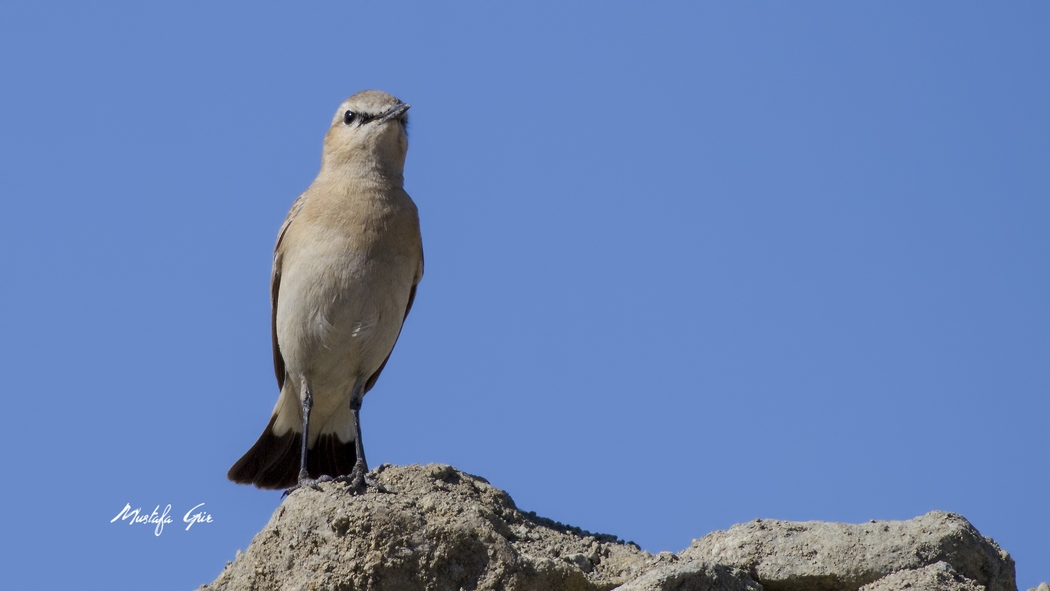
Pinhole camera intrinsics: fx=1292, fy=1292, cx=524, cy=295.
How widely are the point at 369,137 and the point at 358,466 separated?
9.11 ft

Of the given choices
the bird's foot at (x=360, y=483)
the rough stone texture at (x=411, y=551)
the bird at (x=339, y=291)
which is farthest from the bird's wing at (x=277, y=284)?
the rough stone texture at (x=411, y=551)

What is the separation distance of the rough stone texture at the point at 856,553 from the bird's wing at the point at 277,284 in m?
4.55

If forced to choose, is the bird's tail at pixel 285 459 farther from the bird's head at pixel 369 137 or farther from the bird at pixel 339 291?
the bird's head at pixel 369 137

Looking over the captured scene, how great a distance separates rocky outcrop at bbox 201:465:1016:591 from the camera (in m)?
5.84

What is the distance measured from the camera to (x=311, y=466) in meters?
9.82

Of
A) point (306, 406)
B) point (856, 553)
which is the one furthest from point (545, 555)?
point (306, 406)

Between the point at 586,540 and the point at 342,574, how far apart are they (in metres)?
1.41

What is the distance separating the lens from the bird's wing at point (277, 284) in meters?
9.70

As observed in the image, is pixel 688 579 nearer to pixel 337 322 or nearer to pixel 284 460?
pixel 337 322

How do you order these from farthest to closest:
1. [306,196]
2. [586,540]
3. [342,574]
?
1. [306,196]
2. [586,540]
3. [342,574]

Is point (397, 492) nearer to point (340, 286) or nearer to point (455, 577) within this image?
point (455, 577)

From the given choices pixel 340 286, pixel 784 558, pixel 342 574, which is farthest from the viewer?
pixel 340 286

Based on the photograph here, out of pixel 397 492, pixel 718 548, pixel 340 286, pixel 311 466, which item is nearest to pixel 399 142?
pixel 340 286

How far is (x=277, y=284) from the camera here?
9898mm
